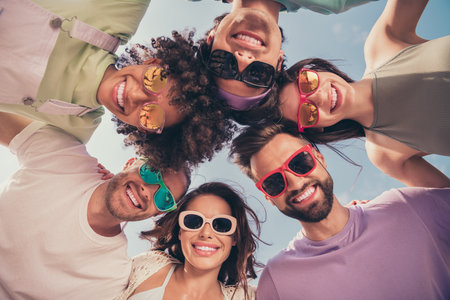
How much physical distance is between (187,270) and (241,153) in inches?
63.9

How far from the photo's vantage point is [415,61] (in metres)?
2.58

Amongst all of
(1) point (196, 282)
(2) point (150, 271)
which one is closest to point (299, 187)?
(1) point (196, 282)

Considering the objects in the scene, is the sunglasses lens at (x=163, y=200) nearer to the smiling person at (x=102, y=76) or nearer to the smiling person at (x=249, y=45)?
the smiling person at (x=102, y=76)

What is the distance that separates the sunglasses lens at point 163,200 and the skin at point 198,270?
374 millimetres

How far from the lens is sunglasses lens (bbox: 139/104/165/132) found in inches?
97.2

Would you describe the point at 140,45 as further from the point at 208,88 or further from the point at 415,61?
the point at 415,61

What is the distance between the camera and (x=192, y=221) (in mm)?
3059

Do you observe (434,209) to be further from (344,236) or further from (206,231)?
(206,231)

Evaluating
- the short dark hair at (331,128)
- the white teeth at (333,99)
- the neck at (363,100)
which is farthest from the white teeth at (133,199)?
the neck at (363,100)

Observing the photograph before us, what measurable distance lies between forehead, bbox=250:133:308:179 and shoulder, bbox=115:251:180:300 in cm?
163

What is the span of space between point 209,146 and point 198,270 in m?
1.52

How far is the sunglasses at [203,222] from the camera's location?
3.04 meters

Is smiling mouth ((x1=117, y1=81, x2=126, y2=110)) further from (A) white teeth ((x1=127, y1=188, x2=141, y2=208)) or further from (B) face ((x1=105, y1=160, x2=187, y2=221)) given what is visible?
(A) white teeth ((x1=127, y1=188, x2=141, y2=208))

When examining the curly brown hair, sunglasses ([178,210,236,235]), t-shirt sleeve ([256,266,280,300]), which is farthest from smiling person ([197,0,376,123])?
t-shirt sleeve ([256,266,280,300])
